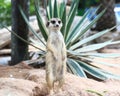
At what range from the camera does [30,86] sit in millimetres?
5297

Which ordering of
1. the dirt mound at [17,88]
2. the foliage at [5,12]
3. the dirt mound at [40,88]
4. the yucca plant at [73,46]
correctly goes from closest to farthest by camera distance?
the dirt mound at [17,88]
the dirt mound at [40,88]
the yucca plant at [73,46]
the foliage at [5,12]

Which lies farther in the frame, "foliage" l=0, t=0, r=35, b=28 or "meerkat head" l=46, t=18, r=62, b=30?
"foliage" l=0, t=0, r=35, b=28

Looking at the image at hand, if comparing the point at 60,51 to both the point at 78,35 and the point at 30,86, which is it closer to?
the point at 30,86

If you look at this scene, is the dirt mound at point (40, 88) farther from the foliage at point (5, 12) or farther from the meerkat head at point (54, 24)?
the foliage at point (5, 12)

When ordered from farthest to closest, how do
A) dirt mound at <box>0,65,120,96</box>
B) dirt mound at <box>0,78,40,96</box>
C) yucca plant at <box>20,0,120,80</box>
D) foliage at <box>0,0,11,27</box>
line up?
1. foliage at <box>0,0,11,27</box>
2. yucca plant at <box>20,0,120,80</box>
3. dirt mound at <box>0,65,120,96</box>
4. dirt mound at <box>0,78,40,96</box>

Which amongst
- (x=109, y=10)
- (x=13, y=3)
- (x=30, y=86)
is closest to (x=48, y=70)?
(x=30, y=86)

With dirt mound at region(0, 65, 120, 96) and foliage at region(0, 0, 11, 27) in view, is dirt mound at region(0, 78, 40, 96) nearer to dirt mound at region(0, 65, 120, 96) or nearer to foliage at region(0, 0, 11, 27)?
dirt mound at region(0, 65, 120, 96)

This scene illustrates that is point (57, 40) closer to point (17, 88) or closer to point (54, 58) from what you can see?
point (54, 58)

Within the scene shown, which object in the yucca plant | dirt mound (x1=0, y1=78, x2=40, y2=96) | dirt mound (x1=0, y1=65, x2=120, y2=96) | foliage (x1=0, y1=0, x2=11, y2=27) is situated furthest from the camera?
foliage (x1=0, y1=0, x2=11, y2=27)

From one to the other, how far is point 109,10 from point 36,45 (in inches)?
248

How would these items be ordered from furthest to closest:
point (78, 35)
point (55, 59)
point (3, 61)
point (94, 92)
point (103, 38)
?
point (103, 38) < point (3, 61) < point (78, 35) < point (94, 92) < point (55, 59)

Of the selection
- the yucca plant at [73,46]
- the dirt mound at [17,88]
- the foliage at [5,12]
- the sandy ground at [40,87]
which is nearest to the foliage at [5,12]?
the foliage at [5,12]

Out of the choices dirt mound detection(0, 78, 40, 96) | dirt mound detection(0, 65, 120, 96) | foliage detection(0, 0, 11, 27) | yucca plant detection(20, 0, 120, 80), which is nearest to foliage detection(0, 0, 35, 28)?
foliage detection(0, 0, 11, 27)

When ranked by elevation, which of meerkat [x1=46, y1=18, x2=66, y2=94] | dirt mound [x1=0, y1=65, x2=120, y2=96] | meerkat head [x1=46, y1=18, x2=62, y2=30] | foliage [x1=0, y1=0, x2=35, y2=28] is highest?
foliage [x1=0, y1=0, x2=35, y2=28]
